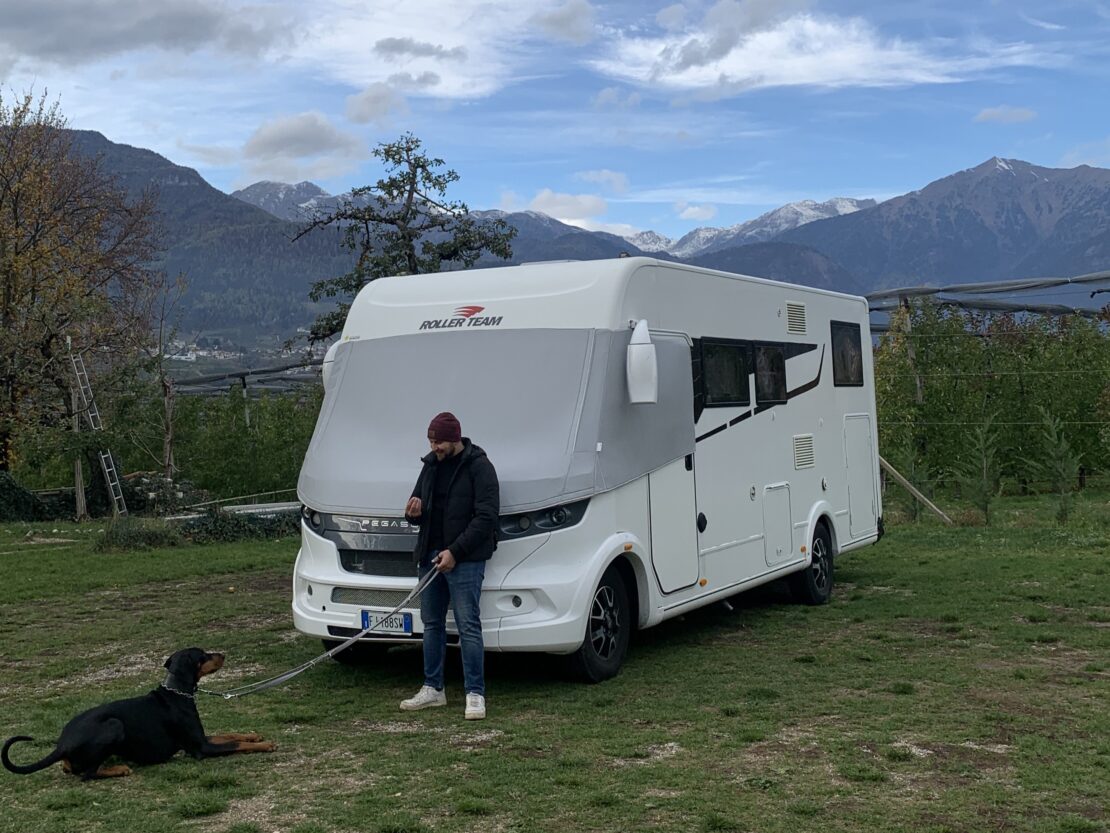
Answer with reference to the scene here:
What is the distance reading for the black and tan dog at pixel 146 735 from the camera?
6.18 m

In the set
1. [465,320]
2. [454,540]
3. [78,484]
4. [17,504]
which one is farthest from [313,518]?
[17,504]

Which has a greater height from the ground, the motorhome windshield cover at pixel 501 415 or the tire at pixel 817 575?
the motorhome windshield cover at pixel 501 415

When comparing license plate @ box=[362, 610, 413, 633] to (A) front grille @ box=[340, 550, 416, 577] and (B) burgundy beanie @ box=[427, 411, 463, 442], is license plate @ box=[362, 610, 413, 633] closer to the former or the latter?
(A) front grille @ box=[340, 550, 416, 577]

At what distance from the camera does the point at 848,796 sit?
584 centimetres

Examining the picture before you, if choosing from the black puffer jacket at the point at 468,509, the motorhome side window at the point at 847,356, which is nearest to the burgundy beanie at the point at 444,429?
the black puffer jacket at the point at 468,509

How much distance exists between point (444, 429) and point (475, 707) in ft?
5.61

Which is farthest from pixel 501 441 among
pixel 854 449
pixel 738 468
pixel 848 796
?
pixel 854 449

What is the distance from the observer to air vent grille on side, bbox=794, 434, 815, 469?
11609 millimetres

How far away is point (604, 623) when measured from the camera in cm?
859

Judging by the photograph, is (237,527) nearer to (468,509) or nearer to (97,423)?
(97,423)

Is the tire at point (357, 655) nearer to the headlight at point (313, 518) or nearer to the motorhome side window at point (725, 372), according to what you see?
the headlight at point (313, 518)

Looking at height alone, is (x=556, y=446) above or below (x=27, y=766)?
above

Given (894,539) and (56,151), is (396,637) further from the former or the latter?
(56,151)

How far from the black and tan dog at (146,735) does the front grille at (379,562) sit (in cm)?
164
